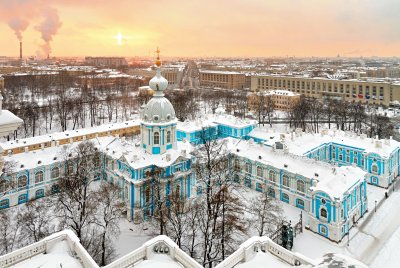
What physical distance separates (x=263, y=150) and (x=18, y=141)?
2596cm

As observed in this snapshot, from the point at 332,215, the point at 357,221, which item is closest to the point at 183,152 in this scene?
the point at 332,215

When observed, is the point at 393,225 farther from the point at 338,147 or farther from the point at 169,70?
the point at 169,70

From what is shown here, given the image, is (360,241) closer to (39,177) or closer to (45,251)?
(45,251)

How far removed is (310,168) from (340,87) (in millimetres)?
74727

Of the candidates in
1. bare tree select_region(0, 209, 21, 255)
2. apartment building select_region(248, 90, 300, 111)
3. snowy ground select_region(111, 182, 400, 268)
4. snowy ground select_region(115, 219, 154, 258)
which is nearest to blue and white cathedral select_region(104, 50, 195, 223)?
snowy ground select_region(115, 219, 154, 258)

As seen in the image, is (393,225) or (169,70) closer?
(393,225)

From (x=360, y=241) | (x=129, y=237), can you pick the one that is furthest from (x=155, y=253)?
(x=360, y=241)

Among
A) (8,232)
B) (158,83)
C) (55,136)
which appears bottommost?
(8,232)

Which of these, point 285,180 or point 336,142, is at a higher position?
point 336,142

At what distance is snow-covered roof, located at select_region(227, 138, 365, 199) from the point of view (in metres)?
24.9

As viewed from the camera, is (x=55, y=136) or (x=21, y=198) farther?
(x=55, y=136)

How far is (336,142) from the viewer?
37562 mm

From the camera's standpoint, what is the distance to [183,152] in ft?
89.6

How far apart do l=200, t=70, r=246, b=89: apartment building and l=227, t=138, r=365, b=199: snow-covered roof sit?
92.8 meters
